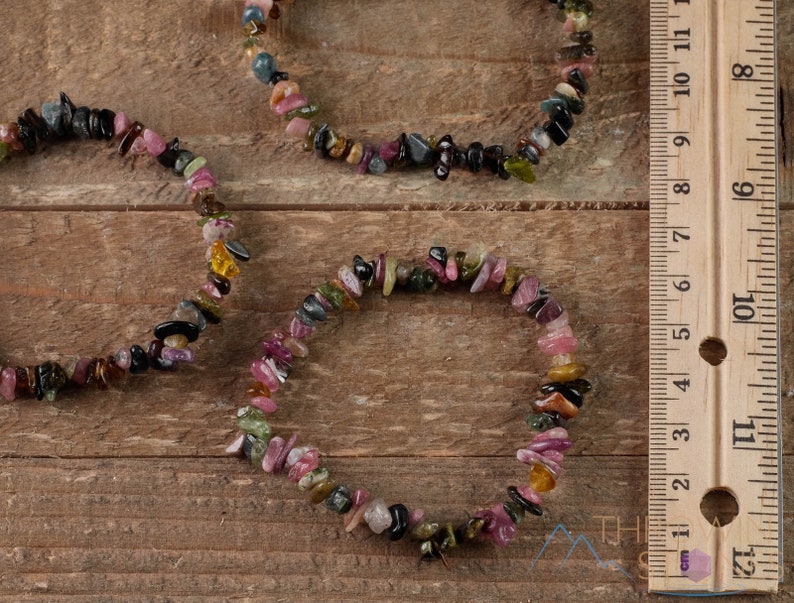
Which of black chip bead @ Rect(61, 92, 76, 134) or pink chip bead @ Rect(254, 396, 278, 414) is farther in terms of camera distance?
black chip bead @ Rect(61, 92, 76, 134)

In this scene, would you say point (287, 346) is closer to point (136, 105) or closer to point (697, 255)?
point (136, 105)

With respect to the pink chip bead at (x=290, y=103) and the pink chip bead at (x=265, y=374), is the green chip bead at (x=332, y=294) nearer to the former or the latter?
the pink chip bead at (x=265, y=374)

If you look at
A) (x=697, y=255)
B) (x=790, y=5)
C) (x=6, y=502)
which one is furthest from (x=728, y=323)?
(x=6, y=502)

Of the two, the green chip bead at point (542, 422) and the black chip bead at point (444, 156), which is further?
the black chip bead at point (444, 156)

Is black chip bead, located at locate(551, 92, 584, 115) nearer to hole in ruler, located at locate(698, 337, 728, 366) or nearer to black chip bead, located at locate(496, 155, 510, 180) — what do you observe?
black chip bead, located at locate(496, 155, 510, 180)

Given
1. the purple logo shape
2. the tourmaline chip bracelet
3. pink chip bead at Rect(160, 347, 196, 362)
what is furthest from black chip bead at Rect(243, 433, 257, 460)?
the purple logo shape

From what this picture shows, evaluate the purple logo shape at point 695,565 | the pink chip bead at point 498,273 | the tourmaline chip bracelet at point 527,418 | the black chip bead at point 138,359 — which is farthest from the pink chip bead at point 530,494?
the black chip bead at point 138,359
